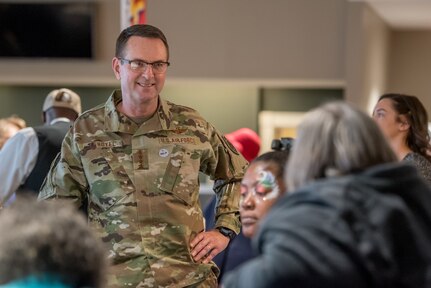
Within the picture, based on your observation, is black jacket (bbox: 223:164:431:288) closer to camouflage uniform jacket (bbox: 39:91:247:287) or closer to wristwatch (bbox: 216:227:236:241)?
camouflage uniform jacket (bbox: 39:91:247:287)

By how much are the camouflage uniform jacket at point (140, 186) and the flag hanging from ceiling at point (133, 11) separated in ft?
6.09

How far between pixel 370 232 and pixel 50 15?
355 inches

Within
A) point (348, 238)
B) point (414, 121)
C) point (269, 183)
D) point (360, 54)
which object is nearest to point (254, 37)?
point (360, 54)

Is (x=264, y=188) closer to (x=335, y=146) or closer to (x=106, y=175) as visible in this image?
(x=335, y=146)

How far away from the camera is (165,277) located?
3611 mm

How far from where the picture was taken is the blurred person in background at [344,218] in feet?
7.25

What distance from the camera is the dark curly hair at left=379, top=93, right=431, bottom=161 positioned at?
4625 millimetres

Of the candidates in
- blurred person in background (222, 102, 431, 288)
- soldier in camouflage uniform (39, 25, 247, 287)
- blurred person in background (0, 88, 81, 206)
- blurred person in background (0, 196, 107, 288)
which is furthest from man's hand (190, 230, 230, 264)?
blurred person in background (0, 196, 107, 288)

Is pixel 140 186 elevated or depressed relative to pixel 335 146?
depressed

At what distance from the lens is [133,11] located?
5617mm

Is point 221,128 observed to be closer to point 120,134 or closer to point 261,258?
point 120,134

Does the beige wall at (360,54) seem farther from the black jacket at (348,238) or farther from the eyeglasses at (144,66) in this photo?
the black jacket at (348,238)

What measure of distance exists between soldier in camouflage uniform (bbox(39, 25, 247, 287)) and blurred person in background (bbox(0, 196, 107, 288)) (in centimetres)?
161

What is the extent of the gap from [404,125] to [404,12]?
6.80 metres
